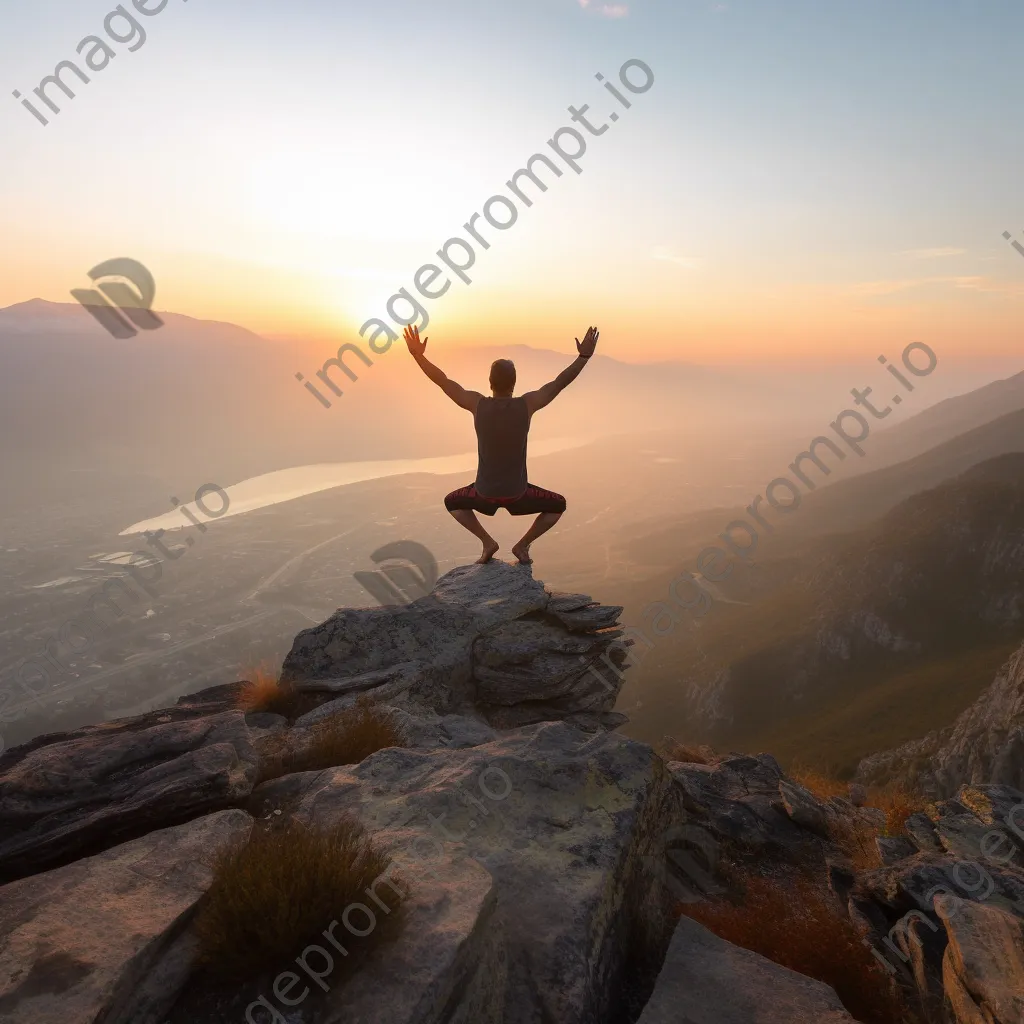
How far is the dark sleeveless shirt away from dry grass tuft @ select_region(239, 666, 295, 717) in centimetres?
592

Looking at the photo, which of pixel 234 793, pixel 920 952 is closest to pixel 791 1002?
pixel 920 952

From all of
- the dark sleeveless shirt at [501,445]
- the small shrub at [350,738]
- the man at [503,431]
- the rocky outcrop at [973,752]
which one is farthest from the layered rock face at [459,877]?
the rocky outcrop at [973,752]

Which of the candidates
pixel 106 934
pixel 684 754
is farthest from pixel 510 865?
pixel 684 754

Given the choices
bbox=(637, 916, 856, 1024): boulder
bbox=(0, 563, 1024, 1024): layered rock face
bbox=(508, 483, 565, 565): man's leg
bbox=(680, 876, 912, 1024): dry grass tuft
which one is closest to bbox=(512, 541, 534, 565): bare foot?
bbox=(508, 483, 565, 565): man's leg

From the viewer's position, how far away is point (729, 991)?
5629 mm

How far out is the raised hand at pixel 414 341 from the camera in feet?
37.3

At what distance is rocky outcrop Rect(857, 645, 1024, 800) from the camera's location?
44.4 meters

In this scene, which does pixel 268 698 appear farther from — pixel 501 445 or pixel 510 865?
pixel 510 865

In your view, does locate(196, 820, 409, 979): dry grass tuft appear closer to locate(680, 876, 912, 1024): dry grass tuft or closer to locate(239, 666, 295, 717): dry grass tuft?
locate(680, 876, 912, 1024): dry grass tuft

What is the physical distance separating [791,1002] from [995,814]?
893cm

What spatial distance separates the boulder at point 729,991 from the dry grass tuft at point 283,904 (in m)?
2.66

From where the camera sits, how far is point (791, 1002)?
5.59 metres

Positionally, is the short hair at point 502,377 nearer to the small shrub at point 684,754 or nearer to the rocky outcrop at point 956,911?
the rocky outcrop at point 956,911

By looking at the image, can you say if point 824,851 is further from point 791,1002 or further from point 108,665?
A: point 108,665
